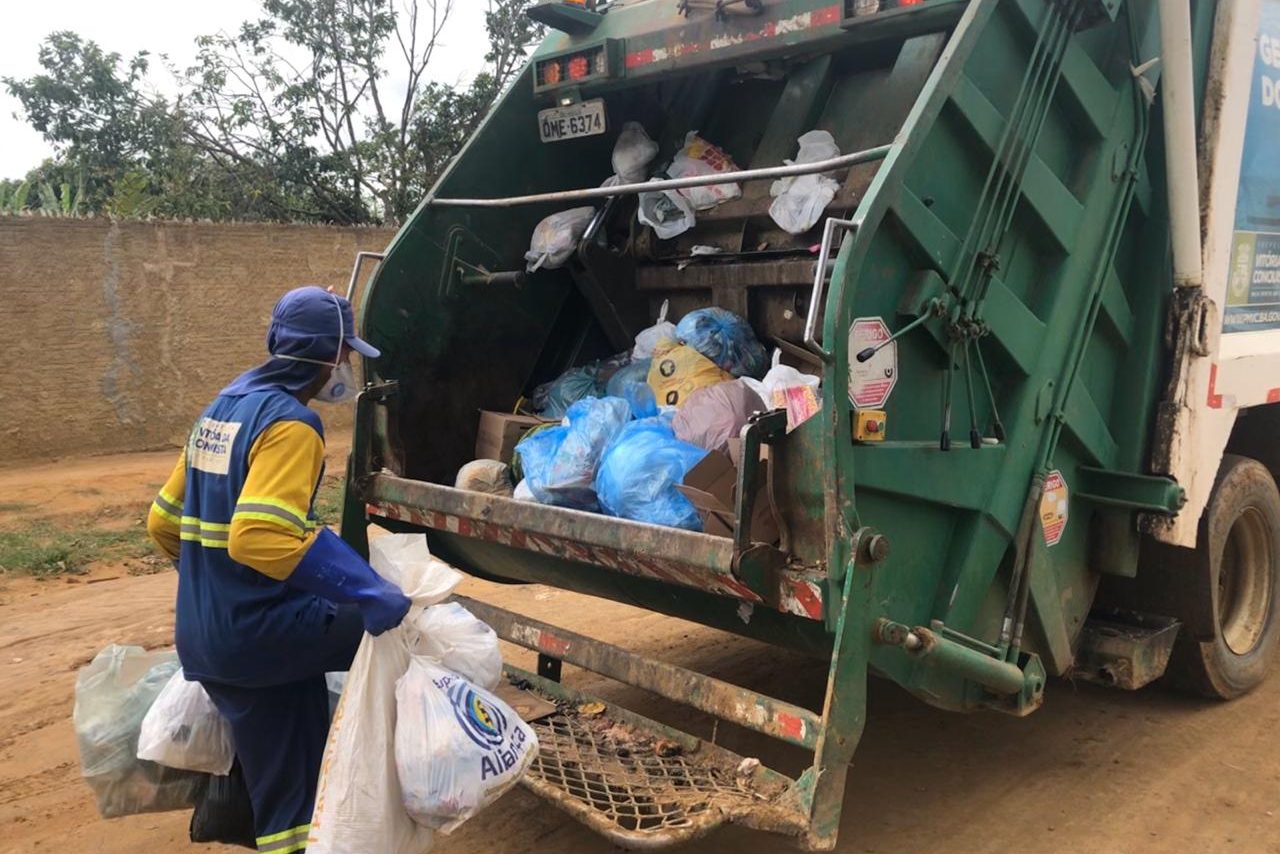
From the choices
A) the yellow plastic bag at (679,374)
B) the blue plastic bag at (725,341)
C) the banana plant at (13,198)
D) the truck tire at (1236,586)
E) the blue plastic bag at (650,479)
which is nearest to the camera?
the blue plastic bag at (650,479)

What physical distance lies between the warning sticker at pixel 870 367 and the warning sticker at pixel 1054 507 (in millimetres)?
737

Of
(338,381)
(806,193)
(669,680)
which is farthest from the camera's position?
(806,193)

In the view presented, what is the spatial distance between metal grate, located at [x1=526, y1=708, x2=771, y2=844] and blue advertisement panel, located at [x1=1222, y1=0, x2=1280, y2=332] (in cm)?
222

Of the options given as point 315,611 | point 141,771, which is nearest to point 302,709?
point 315,611

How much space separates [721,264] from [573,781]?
1.86m

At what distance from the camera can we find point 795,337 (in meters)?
3.60

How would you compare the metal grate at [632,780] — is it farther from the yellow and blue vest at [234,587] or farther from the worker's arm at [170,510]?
the worker's arm at [170,510]

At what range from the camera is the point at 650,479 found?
2908mm

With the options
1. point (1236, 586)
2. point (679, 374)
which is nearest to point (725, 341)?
point (679, 374)

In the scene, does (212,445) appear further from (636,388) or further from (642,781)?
(636,388)

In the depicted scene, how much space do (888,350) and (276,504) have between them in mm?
1394

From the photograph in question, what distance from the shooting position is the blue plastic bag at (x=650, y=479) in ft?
9.37

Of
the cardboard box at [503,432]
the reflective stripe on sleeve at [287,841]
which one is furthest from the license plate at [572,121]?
the reflective stripe on sleeve at [287,841]

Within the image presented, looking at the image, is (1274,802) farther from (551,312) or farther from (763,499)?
(551,312)
